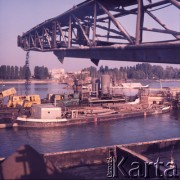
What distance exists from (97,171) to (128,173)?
5.76 feet

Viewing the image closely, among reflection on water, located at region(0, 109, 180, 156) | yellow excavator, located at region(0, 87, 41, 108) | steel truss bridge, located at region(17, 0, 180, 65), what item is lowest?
reflection on water, located at region(0, 109, 180, 156)

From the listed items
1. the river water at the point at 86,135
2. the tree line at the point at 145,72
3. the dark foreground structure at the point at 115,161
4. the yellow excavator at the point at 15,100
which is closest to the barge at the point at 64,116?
the river water at the point at 86,135

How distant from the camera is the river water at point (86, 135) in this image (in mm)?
22423

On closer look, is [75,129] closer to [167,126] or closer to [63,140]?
[63,140]

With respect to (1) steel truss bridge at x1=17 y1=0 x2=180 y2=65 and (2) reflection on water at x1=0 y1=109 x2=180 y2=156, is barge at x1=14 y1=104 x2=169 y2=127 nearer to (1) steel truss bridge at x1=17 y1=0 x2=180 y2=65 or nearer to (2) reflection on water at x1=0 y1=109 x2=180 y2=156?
(2) reflection on water at x1=0 y1=109 x2=180 y2=156

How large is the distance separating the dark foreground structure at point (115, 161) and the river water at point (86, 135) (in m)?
5.22

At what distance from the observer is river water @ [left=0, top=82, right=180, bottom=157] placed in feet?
73.6

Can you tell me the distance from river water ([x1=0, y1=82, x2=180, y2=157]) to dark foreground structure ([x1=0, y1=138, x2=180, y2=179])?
522 centimetres

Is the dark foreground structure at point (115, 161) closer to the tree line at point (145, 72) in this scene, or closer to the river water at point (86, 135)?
the river water at point (86, 135)

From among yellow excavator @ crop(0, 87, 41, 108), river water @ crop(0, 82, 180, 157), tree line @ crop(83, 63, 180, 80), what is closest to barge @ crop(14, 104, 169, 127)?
river water @ crop(0, 82, 180, 157)

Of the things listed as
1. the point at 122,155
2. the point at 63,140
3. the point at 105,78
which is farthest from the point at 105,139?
the point at 105,78

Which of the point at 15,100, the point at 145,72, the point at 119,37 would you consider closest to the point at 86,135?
the point at 15,100

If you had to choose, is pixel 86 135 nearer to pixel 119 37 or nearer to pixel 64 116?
pixel 64 116

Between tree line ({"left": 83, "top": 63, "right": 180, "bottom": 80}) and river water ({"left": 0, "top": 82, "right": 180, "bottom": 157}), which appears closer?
river water ({"left": 0, "top": 82, "right": 180, "bottom": 157})
